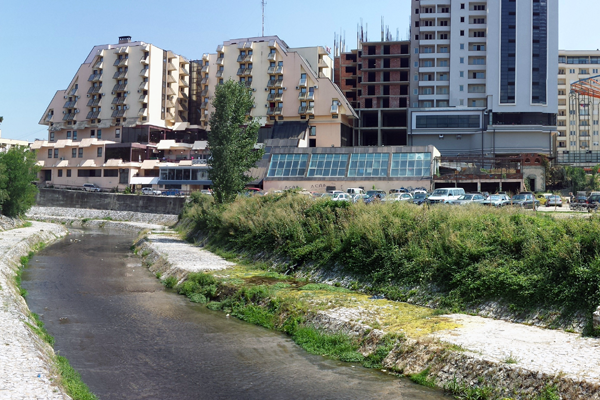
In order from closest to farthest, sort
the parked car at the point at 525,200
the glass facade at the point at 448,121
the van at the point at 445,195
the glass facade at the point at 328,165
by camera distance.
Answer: the parked car at the point at 525,200 < the van at the point at 445,195 < the glass facade at the point at 328,165 < the glass facade at the point at 448,121

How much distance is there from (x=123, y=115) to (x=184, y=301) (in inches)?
4021

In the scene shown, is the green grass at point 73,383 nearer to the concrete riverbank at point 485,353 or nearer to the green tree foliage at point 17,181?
the concrete riverbank at point 485,353

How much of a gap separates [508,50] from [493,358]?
11345 cm

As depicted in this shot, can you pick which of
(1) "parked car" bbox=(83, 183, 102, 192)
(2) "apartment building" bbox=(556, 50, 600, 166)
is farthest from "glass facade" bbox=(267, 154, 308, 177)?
(2) "apartment building" bbox=(556, 50, 600, 166)

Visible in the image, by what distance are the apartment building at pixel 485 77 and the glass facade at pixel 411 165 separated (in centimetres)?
Result: 3629

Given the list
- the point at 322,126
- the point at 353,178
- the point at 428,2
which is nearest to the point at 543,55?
the point at 428,2

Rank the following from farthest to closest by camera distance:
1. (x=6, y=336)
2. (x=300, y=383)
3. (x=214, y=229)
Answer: (x=214, y=229) → (x=6, y=336) → (x=300, y=383)

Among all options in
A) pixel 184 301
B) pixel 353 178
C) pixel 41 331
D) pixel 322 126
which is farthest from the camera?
pixel 322 126

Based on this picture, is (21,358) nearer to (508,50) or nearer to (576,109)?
(508,50)

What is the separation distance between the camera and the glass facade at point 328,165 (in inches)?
3287

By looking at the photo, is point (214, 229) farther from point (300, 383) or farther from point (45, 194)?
point (45, 194)

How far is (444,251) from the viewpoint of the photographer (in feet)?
71.4

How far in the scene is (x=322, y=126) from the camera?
4338 inches

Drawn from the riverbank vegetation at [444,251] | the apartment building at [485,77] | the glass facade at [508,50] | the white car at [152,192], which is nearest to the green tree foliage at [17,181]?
the white car at [152,192]
